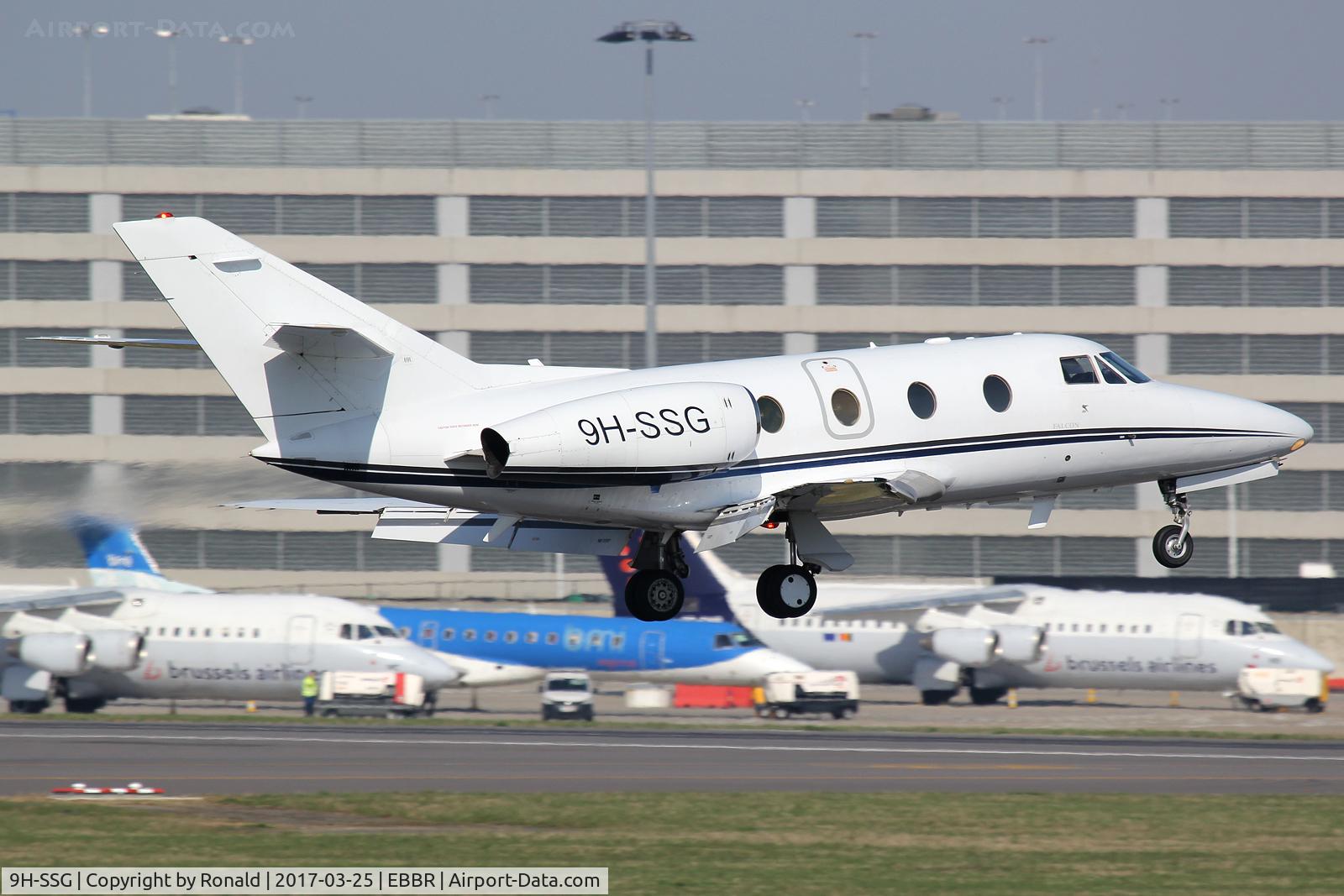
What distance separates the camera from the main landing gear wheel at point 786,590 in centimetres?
2339

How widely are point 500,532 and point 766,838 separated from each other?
13735mm

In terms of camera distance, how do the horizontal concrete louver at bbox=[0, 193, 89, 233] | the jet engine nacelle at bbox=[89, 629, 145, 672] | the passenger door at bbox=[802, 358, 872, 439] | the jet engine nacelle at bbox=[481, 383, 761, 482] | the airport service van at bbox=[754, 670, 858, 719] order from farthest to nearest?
the horizontal concrete louver at bbox=[0, 193, 89, 233], the airport service van at bbox=[754, 670, 858, 719], the jet engine nacelle at bbox=[89, 629, 145, 672], the passenger door at bbox=[802, 358, 872, 439], the jet engine nacelle at bbox=[481, 383, 761, 482]

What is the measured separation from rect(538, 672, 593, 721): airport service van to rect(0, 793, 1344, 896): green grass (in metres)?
17.9

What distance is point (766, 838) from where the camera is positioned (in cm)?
3478

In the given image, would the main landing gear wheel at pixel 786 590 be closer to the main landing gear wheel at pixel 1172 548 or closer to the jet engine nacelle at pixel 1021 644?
the main landing gear wheel at pixel 1172 548

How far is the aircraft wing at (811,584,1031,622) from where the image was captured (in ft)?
195

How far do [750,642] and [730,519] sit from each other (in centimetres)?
3695

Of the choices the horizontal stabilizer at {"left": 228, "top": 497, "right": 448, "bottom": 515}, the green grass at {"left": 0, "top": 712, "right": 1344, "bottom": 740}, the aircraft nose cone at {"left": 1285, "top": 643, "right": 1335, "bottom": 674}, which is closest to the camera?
the horizontal stabilizer at {"left": 228, "top": 497, "right": 448, "bottom": 515}

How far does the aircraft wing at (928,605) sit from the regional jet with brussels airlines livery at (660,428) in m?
34.0

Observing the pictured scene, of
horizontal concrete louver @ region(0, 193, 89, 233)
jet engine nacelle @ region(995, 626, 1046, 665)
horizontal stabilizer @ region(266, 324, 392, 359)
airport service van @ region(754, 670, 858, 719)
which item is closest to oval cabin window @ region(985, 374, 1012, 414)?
horizontal stabilizer @ region(266, 324, 392, 359)

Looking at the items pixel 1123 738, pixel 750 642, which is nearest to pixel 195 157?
pixel 750 642

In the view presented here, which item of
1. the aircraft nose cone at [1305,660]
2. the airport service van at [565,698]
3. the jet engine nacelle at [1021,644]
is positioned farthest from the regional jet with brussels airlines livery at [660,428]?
the airport service van at [565,698]

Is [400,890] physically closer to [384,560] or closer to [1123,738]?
[1123,738]

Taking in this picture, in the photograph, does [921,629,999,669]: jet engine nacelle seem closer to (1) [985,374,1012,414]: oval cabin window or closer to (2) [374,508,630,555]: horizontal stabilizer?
(1) [985,374,1012,414]: oval cabin window
